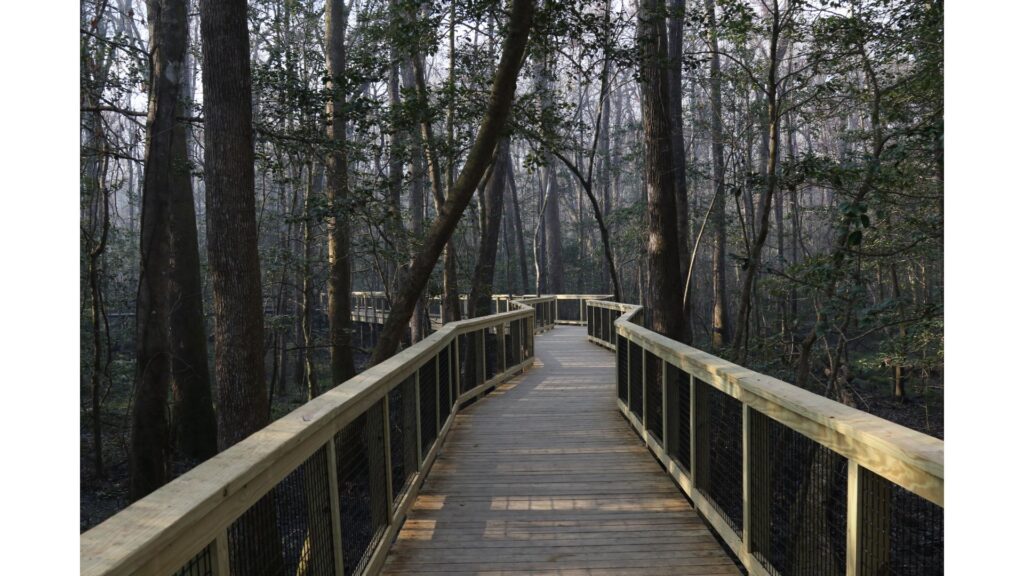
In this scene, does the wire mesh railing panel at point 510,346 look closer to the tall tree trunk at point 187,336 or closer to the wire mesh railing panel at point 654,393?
the wire mesh railing panel at point 654,393

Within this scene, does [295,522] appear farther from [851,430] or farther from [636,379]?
[636,379]

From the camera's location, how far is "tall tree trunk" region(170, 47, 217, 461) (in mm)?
10266

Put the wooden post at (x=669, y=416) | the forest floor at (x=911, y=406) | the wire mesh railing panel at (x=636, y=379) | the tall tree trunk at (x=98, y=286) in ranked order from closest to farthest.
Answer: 1. the wooden post at (x=669, y=416)
2. the wire mesh railing panel at (x=636, y=379)
3. the tall tree trunk at (x=98, y=286)
4. the forest floor at (x=911, y=406)

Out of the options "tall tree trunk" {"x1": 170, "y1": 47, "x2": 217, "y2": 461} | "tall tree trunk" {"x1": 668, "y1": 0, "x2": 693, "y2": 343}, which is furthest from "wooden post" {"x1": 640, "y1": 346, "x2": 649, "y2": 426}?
"tall tree trunk" {"x1": 170, "y1": 47, "x2": 217, "y2": 461}

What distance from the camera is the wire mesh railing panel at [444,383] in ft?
19.1

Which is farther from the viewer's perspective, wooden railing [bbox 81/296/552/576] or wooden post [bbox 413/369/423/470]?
wooden post [bbox 413/369/423/470]

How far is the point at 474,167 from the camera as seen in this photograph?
6496 mm

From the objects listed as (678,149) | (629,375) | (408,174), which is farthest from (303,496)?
(678,149)

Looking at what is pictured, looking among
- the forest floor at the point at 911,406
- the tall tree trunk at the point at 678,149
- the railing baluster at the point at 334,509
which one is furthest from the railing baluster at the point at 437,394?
the forest floor at the point at 911,406

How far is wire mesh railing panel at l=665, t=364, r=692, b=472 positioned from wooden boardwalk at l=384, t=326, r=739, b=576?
25cm

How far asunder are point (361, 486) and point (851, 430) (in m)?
2.46

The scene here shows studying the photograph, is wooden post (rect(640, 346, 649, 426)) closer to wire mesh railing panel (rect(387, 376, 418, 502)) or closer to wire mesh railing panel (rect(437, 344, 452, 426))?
wire mesh railing panel (rect(437, 344, 452, 426))

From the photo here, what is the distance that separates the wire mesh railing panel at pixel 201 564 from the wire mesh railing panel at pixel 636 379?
4.87 m
